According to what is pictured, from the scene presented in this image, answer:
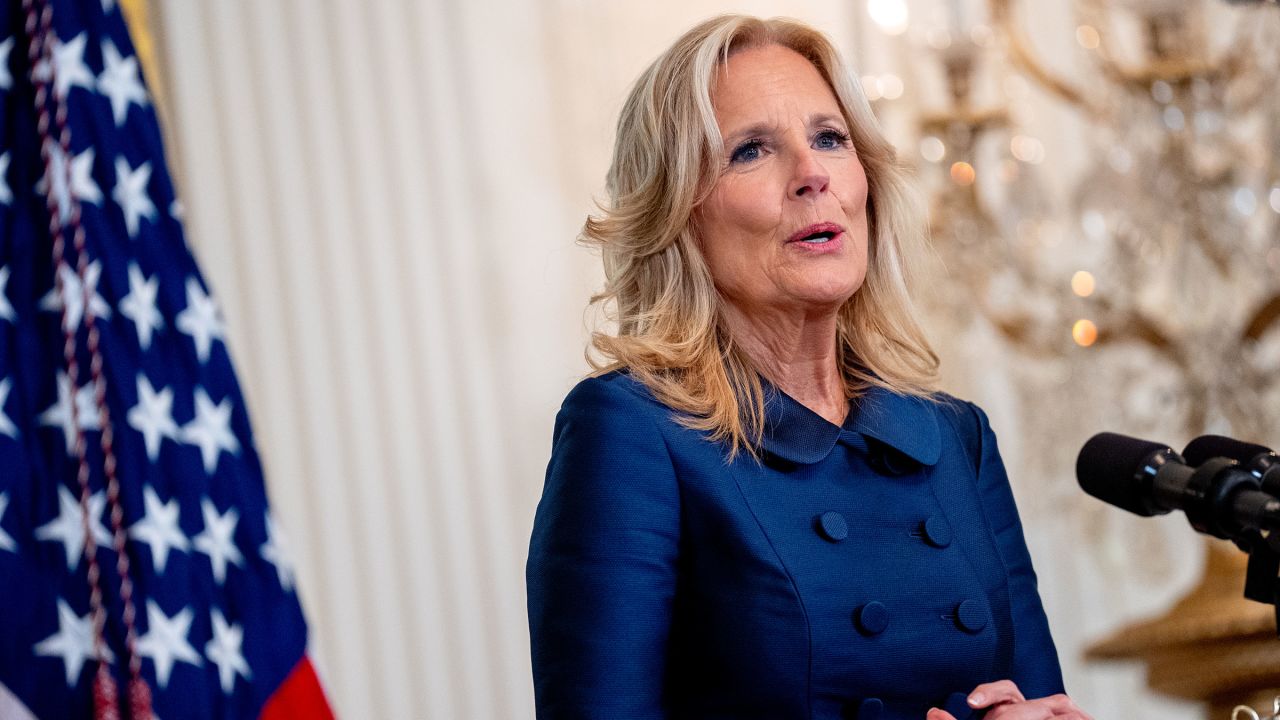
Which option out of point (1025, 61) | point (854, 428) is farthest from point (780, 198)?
point (1025, 61)

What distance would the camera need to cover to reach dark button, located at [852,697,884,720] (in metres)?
1.62

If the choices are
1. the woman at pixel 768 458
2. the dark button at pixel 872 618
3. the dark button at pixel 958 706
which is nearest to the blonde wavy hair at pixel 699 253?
the woman at pixel 768 458

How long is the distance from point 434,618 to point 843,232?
2524 mm

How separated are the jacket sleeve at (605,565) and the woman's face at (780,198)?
12.2 inches

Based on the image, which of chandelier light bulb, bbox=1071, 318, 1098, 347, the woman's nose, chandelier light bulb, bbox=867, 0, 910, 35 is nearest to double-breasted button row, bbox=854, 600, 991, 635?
the woman's nose

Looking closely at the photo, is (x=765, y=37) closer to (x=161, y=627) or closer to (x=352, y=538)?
(x=161, y=627)

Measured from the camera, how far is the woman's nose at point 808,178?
6.09ft

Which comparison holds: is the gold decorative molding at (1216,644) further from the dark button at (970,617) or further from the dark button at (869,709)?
the dark button at (869,709)

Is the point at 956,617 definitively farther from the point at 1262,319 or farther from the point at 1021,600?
the point at 1262,319

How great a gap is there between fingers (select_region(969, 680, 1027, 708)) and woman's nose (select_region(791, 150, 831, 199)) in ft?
2.31

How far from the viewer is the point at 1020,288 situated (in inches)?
154

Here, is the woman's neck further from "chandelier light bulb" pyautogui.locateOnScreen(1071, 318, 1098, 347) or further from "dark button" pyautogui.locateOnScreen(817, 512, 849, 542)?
"chandelier light bulb" pyautogui.locateOnScreen(1071, 318, 1098, 347)

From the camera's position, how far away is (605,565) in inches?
61.6

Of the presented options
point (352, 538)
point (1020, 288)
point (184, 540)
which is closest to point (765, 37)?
point (184, 540)
